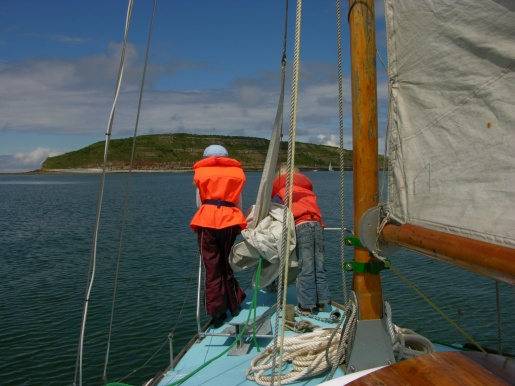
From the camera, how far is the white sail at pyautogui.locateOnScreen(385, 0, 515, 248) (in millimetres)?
2404

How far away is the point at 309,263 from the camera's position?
6.34 m

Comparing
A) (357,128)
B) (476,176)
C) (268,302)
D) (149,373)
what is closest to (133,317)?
(149,373)

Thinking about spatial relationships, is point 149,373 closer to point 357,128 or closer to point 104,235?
point 357,128

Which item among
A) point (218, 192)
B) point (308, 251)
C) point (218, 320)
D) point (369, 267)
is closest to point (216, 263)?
point (218, 320)

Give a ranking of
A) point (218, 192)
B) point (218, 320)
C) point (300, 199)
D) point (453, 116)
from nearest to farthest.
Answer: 1. point (453, 116)
2. point (218, 192)
3. point (218, 320)
4. point (300, 199)

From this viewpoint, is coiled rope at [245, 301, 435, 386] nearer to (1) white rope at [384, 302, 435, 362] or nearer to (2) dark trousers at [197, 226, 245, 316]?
(1) white rope at [384, 302, 435, 362]

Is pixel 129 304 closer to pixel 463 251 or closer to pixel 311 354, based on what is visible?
pixel 311 354

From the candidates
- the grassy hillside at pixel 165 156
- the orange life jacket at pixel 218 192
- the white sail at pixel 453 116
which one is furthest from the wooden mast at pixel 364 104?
the grassy hillside at pixel 165 156

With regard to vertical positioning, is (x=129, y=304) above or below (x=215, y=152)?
below

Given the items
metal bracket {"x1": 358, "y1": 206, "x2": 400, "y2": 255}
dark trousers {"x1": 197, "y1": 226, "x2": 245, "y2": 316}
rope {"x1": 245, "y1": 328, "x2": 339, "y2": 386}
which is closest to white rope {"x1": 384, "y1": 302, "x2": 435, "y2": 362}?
rope {"x1": 245, "y1": 328, "x2": 339, "y2": 386}

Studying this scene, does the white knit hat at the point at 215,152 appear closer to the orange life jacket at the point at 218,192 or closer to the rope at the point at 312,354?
the orange life jacket at the point at 218,192

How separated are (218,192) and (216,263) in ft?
2.84

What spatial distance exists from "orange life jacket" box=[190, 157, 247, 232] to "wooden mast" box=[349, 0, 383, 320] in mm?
2661

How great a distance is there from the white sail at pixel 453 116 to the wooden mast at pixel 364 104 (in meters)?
0.29
